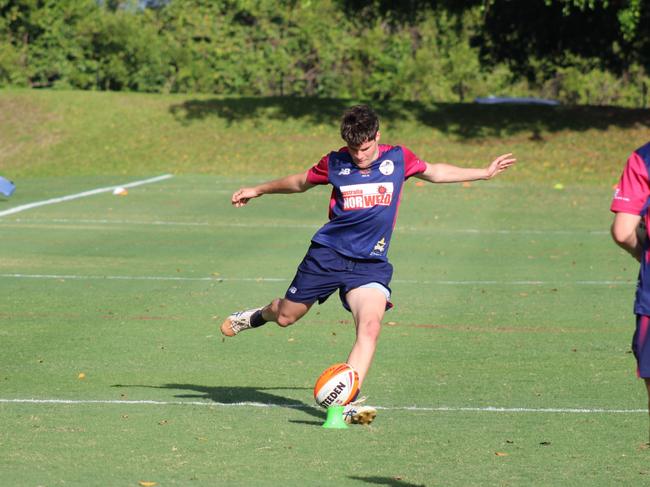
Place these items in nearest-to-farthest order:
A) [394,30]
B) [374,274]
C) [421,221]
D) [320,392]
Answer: [320,392]
[374,274]
[421,221]
[394,30]

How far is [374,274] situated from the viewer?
26.5 feet

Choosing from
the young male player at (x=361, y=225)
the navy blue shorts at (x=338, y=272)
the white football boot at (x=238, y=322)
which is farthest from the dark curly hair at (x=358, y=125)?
the white football boot at (x=238, y=322)

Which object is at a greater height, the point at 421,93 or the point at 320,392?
the point at 320,392

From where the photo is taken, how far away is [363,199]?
7.95m

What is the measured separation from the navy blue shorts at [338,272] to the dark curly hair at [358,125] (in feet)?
2.61

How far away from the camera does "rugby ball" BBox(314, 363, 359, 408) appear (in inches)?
293

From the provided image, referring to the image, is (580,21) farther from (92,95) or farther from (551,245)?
(551,245)

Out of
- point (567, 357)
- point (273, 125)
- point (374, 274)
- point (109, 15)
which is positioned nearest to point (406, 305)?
point (567, 357)

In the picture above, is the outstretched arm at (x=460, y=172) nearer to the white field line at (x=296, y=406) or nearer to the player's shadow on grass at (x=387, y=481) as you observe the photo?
the white field line at (x=296, y=406)

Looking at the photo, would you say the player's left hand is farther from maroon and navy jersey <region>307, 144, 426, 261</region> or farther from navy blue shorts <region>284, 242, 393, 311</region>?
navy blue shorts <region>284, 242, 393, 311</region>

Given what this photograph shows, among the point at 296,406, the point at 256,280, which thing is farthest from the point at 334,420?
the point at 256,280

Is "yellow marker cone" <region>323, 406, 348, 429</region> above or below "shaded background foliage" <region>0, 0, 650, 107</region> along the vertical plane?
above

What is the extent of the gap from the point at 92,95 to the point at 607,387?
37140 mm

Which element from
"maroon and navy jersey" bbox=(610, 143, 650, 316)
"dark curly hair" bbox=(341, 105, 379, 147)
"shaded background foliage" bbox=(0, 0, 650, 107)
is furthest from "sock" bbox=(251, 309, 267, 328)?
"shaded background foliage" bbox=(0, 0, 650, 107)
